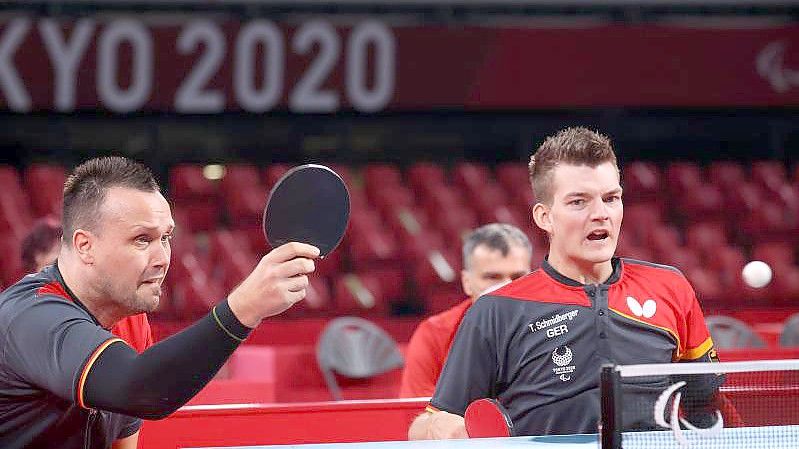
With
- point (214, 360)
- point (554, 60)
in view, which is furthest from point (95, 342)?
point (554, 60)

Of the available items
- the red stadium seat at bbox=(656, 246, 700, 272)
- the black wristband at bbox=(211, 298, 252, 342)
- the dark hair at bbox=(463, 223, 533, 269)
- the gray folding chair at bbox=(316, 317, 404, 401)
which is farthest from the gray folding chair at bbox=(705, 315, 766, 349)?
the black wristband at bbox=(211, 298, 252, 342)

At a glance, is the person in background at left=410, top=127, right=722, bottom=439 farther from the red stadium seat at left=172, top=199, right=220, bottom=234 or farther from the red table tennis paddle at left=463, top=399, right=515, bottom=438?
the red stadium seat at left=172, top=199, right=220, bottom=234

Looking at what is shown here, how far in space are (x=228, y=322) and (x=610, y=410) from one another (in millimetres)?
663

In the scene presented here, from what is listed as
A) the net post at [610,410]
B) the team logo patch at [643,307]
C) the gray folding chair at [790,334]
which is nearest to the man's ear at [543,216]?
the team logo patch at [643,307]

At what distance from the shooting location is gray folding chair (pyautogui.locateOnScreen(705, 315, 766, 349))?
6454mm

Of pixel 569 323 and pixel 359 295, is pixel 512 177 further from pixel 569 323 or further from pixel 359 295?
pixel 569 323

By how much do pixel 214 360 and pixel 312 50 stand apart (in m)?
9.13

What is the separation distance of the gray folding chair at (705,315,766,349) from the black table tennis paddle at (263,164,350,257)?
4.76 meters

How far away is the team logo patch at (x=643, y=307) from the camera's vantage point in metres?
2.80

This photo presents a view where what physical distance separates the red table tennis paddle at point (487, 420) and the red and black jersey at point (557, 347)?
0.20 meters

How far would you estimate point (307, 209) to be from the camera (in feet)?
6.56

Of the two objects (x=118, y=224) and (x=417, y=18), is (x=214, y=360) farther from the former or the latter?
(x=417, y=18)

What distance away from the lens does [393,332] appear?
8211 millimetres

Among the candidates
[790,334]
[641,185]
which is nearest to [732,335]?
[790,334]
